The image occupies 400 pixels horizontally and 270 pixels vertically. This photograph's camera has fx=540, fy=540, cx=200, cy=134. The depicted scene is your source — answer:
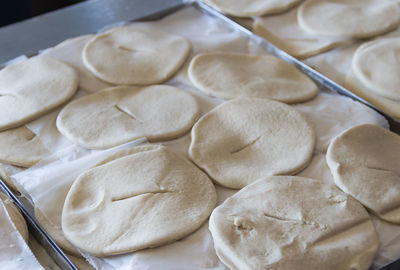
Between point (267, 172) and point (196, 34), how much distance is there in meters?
0.84

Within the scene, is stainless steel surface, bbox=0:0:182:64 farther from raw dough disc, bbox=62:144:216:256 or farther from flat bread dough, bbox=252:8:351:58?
raw dough disc, bbox=62:144:216:256

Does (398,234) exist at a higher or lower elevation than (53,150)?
lower

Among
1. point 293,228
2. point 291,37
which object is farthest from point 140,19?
point 293,228

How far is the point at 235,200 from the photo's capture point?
1325 millimetres

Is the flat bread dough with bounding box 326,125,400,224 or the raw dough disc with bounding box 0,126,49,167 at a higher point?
the raw dough disc with bounding box 0,126,49,167

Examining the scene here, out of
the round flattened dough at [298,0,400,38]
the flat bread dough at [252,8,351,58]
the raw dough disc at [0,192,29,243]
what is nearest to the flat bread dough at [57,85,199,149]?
the raw dough disc at [0,192,29,243]

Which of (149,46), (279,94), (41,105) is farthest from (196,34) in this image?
(41,105)

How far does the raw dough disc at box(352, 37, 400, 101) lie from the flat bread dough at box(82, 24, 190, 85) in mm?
606

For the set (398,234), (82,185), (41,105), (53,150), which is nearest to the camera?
(398,234)

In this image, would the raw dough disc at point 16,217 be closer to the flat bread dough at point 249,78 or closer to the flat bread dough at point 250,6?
the flat bread dough at point 249,78

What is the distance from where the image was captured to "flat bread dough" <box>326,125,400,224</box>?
1.33 m

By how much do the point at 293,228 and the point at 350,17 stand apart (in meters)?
1.13

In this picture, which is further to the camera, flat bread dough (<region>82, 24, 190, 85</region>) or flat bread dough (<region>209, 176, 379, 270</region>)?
flat bread dough (<region>82, 24, 190, 85</region>)

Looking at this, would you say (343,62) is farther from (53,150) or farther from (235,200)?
(53,150)
